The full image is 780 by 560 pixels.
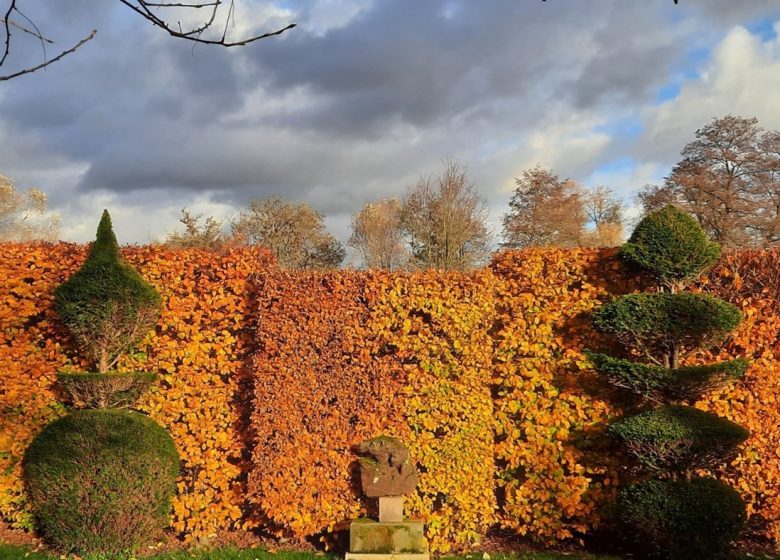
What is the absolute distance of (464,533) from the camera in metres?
5.75

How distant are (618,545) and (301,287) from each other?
14.7 feet

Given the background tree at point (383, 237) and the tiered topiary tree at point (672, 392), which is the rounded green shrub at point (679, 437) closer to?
the tiered topiary tree at point (672, 392)

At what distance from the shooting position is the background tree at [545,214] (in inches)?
1200

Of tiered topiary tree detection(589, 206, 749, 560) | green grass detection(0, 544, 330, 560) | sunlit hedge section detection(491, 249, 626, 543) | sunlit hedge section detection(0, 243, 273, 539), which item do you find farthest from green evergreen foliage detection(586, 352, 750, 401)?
sunlit hedge section detection(0, 243, 273, 539)

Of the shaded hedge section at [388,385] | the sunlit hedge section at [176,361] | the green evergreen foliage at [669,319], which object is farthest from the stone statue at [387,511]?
the green evergreen foliage at [669,319]

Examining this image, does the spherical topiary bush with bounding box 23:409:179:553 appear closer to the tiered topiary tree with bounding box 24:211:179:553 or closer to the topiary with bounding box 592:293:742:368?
the tiered topiary tree with bounding box 24:211:179:553

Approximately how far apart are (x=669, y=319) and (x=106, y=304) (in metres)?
5.69

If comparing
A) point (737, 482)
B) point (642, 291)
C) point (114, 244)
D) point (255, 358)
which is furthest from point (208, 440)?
point (737, 482)

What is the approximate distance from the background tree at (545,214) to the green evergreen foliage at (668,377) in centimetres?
2390

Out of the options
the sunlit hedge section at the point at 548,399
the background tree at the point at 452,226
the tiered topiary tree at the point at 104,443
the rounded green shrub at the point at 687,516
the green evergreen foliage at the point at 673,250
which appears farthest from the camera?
the background tree at the point at 452,226

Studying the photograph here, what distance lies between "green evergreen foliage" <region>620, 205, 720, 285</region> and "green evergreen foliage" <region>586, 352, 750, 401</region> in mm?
971

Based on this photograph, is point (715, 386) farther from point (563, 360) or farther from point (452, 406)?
point (452, 406)

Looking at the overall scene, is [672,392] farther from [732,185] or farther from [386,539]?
[732,185]

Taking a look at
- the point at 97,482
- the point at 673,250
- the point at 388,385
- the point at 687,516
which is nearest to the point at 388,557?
the point at 388,385
